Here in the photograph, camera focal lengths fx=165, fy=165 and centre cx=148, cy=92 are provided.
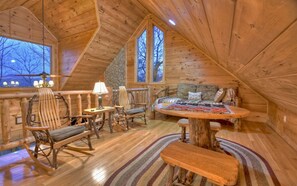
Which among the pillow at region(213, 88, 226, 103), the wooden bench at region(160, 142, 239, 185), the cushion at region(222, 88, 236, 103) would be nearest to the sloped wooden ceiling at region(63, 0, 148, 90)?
the pillow at region(213, 88, 226, 103)

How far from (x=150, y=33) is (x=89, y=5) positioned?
2.30 metres

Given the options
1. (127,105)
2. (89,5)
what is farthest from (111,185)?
(89,5)

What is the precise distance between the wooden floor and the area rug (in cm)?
10

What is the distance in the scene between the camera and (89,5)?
157 inches

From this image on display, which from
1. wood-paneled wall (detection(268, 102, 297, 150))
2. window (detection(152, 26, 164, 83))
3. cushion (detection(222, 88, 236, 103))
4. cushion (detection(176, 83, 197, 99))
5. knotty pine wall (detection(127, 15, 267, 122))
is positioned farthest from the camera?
window (detection(152, 26, 164, 83))

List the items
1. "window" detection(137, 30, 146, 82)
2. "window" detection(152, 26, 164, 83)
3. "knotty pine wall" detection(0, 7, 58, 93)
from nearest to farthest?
"knotty pine wall" detection(0, 7, 58, 93) < "window" detection(152, 26, 164, 83) < "window" detection(137, 30, 146, 82)

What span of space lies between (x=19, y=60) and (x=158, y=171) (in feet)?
16.2

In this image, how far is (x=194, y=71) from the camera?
5.02 metres

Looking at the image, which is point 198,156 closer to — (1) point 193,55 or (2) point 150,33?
(1) point 193,55

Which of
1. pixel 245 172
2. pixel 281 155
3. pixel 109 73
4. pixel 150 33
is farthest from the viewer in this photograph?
pixel 109 73

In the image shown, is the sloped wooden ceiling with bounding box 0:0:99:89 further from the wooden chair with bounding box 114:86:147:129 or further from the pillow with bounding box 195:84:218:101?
the pillow with bounding box 195:84:218:101

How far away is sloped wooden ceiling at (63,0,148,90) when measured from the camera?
4324 millimetres

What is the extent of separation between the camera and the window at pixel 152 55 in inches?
223

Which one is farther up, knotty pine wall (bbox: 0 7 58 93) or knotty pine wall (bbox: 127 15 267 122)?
knotty pine wall (bbox: 0 7 58 93)
